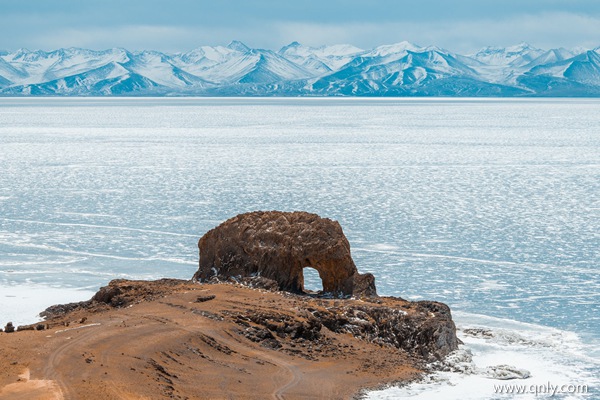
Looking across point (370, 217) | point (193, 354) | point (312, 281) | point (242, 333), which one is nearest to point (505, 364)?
point (242, 333)

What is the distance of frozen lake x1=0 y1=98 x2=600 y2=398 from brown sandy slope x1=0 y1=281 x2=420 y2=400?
181 cm

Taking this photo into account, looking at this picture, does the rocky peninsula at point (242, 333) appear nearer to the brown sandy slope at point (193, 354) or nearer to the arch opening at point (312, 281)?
the brown sandy slope at point (193, 354)

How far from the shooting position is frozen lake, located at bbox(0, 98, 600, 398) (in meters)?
22.6

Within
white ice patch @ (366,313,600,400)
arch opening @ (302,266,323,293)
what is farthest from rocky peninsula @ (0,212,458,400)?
arch opening @ (302,266,323,293)

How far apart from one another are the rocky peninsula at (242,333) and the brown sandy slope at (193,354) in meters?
0.02

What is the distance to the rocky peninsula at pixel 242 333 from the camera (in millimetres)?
13867

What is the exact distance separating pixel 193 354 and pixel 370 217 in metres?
20.5

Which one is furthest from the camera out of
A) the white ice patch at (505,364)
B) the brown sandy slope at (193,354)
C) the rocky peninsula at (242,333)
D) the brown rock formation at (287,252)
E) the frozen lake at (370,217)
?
the frozen lake at (370,217)

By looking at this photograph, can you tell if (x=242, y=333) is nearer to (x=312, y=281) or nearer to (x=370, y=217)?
(x=312, y=281)

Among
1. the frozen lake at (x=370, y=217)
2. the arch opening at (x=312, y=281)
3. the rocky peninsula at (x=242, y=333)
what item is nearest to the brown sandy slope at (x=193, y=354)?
the rocky peninsula at (x=242, y=333)

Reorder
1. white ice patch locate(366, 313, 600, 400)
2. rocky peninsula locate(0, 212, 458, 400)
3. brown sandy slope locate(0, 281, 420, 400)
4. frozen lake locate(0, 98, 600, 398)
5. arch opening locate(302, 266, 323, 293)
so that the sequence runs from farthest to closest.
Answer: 1. arch opening locate(302, 266, 323, 293)
2. frozen lake locate(0, 98, 600, 398)
3. white ice patch locate(366, 313, 600, 400)
4. rocky peninsula locate(0, 212, 458, 400)
5. brown sandy slope locate(0, 281, 420, 400)

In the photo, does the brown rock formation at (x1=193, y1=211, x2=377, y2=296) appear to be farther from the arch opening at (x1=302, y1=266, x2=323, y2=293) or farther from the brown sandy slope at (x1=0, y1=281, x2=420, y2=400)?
the brown sandy slope at (x1=0, y1=281, x2=420, y2=400)

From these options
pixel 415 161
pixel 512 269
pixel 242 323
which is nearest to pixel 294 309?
pixel 242 323

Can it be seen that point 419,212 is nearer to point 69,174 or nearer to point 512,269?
point 512,269
